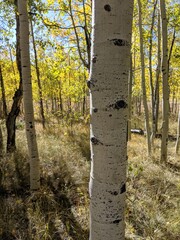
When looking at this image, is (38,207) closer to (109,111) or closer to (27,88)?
(27,88)

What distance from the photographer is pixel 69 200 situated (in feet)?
10.2

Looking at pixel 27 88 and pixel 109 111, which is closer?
pixel 109 111

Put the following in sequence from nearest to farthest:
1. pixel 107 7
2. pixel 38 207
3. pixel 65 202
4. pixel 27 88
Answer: pixel 107 7 → pixel 38 207 → pixel 27 88 → pixel 65 202

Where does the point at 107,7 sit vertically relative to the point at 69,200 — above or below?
above

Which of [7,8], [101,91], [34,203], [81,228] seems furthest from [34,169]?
[7,8]

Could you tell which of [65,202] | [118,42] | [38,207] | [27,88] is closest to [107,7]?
[118,42]

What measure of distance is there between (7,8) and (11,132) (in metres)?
2.86

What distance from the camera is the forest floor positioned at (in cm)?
233

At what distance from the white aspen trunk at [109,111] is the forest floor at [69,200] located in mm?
1485

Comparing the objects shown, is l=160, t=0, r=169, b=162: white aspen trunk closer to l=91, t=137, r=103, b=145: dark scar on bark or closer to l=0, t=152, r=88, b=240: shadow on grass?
l=0, t=152, r=88, b=240: shadow on grass

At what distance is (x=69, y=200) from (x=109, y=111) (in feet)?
8.44

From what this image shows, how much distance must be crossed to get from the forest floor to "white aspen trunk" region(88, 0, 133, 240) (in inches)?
58.4

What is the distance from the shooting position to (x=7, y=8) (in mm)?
4262

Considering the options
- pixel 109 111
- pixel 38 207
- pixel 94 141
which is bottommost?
pixel 38 207
